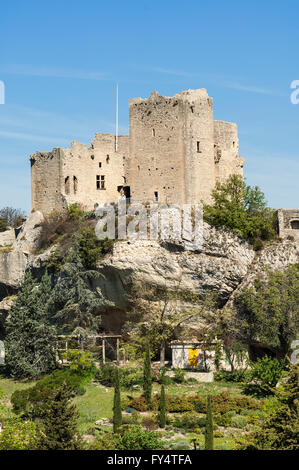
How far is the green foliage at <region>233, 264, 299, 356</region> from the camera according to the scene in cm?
4300

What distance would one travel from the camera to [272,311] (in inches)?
1725

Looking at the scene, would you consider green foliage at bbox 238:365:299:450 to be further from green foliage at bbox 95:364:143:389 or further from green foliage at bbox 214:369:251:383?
green foliage at bbox 214:369:251:383

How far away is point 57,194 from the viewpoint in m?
53.1

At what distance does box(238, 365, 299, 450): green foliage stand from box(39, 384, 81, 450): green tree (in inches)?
244

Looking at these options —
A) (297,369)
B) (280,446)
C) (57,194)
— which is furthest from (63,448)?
(57,194)

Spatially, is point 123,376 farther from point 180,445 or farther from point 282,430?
point 282,430

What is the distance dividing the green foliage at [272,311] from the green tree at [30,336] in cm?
1244

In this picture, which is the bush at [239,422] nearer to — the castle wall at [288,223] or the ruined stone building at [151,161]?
the castle wall at [288,223]

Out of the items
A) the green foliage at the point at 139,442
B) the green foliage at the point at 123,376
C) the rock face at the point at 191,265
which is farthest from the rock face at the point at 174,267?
the green foliage at the point at 139,442

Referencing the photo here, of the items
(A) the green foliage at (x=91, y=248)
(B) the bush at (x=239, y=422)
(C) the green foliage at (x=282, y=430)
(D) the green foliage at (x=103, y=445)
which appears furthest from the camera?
(A) the green foliage at (x=91, y=248)

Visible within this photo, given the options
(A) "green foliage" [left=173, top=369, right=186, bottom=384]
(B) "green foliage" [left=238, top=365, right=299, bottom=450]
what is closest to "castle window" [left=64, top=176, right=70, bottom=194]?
(A) "green foliage" [left=173, top=369, right=186, bottom=384]

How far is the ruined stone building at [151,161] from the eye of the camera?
1949 inches

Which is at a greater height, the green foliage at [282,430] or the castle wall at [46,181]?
the castle wall at [46,181]

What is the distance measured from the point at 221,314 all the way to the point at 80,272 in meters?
9.76
